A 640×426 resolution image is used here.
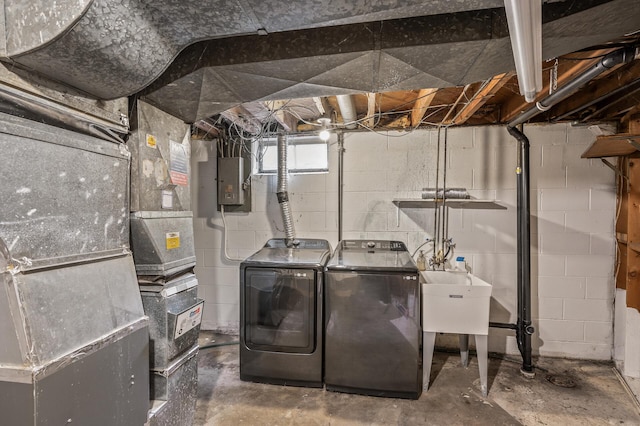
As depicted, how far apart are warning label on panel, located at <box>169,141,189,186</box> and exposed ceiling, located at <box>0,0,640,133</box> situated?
0.58ft

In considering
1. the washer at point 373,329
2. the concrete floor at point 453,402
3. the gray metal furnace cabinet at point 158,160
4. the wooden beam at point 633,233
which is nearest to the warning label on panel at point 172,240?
the gray metal furnace cabinet at point 158,160

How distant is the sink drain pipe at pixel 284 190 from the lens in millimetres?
2895

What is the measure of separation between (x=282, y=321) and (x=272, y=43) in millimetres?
1868

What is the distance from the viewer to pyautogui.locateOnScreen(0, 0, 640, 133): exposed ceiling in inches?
36.5

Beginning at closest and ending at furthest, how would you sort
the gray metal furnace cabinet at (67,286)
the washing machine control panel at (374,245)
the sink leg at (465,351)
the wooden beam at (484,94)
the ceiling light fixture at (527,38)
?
the ceiling light fixture at (527,38), the gray metal furnace cabinet at (67,286), the wooden beam at (484,94), the sink leg at (465,351), the washing machine control panel at (374,245)

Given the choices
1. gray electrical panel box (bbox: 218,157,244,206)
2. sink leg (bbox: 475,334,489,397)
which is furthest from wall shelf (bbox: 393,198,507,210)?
gray electrical panel box (bbox: 218,157,244,206)

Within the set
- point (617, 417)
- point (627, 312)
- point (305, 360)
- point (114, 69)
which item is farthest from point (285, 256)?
point (627, 312)

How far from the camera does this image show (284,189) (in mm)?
2902

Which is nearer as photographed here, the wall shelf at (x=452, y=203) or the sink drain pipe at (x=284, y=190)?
the wall shelf at (x=452, y=203)

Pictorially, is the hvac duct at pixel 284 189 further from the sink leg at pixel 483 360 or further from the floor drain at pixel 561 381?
the floor drain at pixel 561 381

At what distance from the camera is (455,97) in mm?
2584

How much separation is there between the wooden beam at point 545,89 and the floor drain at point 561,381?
2.07m

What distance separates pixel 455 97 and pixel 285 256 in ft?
6.43

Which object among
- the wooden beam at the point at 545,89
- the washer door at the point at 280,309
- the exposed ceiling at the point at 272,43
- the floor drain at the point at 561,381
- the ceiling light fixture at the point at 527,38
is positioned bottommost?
the floor drain at the point at 561,381
